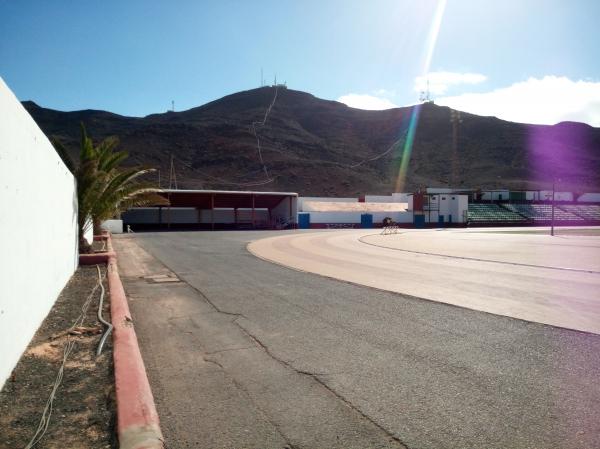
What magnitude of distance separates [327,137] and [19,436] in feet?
482

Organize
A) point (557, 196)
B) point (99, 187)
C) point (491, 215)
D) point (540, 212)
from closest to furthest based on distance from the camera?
1. point (99, 187)
2. point (491, 215)
3. point (540, 212)
4. point (557, 196)

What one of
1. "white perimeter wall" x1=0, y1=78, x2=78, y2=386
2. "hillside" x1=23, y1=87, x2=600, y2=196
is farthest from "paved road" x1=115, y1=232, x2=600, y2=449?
"hillside" x1=23, y1=87, x2=600, y2=196

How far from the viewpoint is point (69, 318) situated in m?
7.48

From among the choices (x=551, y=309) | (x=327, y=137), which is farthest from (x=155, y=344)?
(x=327, y=137)

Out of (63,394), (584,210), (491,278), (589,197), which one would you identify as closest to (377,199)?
(584,210)

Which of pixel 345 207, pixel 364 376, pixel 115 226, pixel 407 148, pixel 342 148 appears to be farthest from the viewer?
pixel 342 148

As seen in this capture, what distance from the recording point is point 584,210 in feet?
253

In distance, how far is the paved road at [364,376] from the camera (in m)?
3.80

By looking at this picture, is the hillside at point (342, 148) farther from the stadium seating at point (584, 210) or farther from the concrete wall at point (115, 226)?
the concrete wall at point (115, 226)

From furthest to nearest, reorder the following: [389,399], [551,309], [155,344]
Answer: [551,309], [155,344], [389,399]

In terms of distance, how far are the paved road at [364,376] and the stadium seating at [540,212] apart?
231ft

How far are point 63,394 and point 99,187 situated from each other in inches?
502

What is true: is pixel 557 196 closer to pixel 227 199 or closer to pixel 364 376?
pixel 227 199

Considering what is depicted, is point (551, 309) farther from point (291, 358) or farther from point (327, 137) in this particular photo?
point (327, 137)
